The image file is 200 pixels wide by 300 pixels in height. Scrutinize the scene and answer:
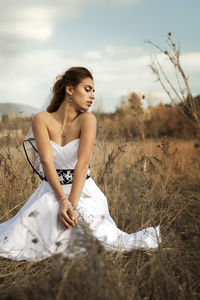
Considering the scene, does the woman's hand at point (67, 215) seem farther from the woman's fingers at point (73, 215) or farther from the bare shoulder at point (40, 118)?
the bare shoulder at point (40, 118)

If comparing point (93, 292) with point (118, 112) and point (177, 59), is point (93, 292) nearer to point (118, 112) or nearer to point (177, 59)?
point (177, 59)

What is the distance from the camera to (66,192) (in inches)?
99.1

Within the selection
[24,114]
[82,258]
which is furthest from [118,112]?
[82,258]

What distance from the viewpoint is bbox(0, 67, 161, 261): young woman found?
7.38ft

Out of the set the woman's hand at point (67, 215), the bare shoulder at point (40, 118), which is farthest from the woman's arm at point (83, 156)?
the bare shoulder at point (40, 118)

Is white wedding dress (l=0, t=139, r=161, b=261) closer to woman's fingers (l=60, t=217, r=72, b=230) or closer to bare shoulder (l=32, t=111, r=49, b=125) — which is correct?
woman's fingers (l=60, t=217, r=72, b=230)

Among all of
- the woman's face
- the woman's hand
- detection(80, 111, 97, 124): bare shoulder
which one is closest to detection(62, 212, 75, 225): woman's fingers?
the woman's hand

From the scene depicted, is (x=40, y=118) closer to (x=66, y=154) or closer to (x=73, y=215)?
(x=66, y=154)

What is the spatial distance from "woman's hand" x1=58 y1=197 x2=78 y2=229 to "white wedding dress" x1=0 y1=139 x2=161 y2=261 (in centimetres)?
4

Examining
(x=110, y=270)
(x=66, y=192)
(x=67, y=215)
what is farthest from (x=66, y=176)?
(x=110, y=270)

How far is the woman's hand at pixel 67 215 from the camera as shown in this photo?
2.20 m

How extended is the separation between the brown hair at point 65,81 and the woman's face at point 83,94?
0.03 meters

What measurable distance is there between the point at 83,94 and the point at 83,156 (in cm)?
53

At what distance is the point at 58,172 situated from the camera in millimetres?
2590
